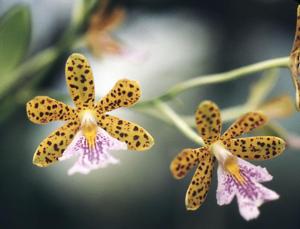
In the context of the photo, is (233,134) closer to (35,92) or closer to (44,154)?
(44,154)

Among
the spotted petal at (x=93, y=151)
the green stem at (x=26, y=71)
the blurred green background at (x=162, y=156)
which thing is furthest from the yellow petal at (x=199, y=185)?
the blurred green background at (x=162, y=156)

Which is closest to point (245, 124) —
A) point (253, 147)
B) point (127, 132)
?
point (253, 147)

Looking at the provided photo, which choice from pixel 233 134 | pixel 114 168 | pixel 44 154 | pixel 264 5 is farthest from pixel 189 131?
pixel 264 5

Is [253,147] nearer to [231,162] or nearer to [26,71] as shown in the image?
[231,162]

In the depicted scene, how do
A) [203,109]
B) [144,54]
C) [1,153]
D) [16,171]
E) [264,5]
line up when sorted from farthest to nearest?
[264,5]
[16,171]
[1,153]
[144,54]
[203,109]

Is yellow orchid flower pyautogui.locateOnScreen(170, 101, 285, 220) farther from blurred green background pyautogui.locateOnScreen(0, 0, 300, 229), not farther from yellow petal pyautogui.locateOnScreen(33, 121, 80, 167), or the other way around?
blurred green background pyautogui.locateOnScreen(0, 0, 300, 229)

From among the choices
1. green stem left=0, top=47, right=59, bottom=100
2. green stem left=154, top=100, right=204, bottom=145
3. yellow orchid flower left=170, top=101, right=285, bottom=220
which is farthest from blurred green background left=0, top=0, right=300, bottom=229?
yellow orchid flower left=170, top=101, right=285, bottom=220
